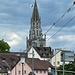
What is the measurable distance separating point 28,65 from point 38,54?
3984cm

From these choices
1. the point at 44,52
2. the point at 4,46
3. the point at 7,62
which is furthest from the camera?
the point at 44,52

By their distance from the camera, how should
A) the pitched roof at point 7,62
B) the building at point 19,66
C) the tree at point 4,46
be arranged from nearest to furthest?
the pitched roof at point 7,62 → the building at point 19,66 → the tree at point 4,46

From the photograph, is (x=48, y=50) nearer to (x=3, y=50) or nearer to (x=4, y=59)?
(x=3, y=50)

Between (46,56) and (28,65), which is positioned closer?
(28,65)

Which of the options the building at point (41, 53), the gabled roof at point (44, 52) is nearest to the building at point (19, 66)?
the building at point (41, 53)

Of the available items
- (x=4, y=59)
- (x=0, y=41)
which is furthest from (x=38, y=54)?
(x=4, y=59)

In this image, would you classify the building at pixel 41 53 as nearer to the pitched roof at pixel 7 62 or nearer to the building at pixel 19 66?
the pitched roof at pixel 7 62

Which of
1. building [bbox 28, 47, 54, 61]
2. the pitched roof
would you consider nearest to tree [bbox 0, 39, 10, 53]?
building [bbox 28, 47, 54, 61]

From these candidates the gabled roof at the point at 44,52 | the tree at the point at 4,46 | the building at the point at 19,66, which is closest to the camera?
the building at the point at 19,66

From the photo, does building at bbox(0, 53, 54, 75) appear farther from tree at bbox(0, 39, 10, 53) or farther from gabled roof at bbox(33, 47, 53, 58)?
gabled roof at bbox(33, 47, 53, 58)

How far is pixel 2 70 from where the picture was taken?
99.8 metres

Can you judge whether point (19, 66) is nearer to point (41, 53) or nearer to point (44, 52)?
point (41, 53)

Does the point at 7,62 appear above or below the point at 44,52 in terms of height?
below

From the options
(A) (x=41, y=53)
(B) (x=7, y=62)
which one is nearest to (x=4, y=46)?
(A) (x=41, y=53)
